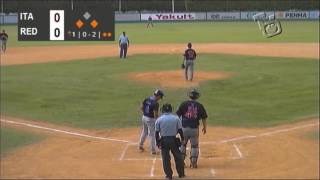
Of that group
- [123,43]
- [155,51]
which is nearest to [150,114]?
[123,43]

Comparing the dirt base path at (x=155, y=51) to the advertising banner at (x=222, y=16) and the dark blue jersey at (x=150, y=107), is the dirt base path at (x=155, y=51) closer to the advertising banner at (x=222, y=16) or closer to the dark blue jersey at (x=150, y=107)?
the dark blue jersey at (x=150, y=107)

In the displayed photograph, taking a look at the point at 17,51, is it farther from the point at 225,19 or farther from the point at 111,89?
the point at 225,19

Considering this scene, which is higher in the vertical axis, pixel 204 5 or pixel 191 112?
pixel 204 5

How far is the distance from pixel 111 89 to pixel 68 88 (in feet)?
7.02

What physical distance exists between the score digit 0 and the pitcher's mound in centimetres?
1804

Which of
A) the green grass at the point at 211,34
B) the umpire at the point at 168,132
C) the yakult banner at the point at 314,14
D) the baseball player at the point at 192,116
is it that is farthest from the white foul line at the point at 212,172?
the yakult banner at the point at 314,14

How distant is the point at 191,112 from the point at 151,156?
2931mm

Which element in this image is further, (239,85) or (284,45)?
(284,45)

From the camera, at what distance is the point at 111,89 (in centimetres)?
2738

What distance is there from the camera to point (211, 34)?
62938 millimetres

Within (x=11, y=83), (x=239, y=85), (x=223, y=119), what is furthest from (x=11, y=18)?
(x=223, y=119)

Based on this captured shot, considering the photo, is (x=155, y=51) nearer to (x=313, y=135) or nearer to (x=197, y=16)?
(x=313, y=135)

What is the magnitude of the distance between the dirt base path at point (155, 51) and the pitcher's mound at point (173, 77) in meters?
10.8

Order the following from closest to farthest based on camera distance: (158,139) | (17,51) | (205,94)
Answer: (158,139), (205,94), (17,51)
